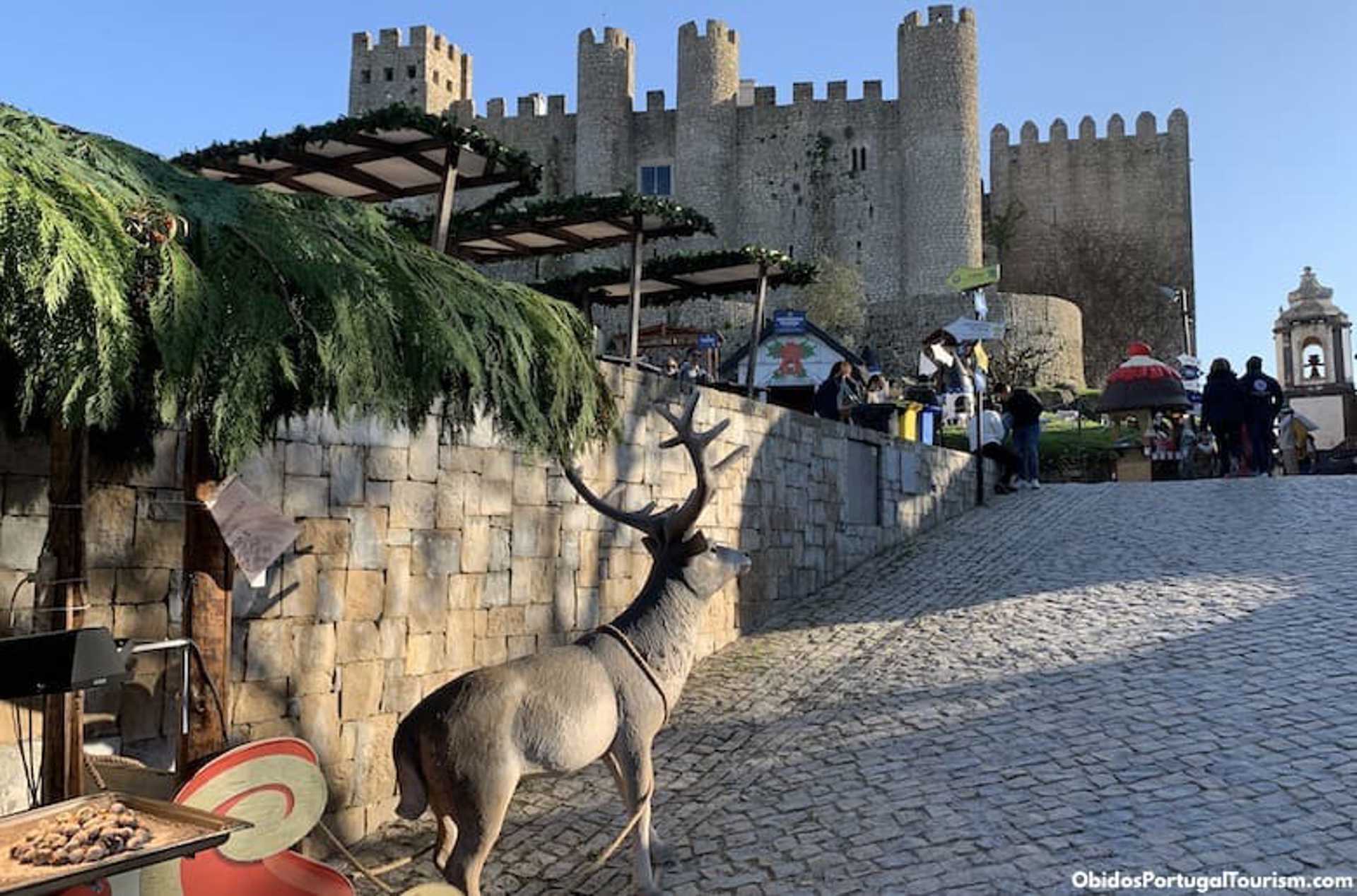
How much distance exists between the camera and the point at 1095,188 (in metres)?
56.2

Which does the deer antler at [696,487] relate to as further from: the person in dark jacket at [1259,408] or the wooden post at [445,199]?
the person in dark jacket at [1259,408]

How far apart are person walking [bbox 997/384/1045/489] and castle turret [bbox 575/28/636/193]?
3762cm

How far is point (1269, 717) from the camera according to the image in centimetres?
644

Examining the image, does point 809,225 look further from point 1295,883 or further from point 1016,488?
point 1295,883

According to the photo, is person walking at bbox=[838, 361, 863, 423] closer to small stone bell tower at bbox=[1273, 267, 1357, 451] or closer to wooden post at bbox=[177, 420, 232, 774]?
wooden post at bbox=[177, 420, 232, 774]

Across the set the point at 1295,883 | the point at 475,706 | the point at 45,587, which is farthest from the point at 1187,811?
the point at 45,587

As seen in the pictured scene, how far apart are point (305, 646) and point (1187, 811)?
4431 millimetres

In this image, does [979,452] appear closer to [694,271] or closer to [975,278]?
[694,271]

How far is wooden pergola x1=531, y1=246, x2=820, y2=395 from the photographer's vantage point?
43.8 ft

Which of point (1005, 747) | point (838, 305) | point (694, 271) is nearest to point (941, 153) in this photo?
point (838, 305)

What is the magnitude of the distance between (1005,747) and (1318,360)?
44240 mm

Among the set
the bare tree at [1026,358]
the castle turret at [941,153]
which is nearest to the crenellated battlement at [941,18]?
the castle turret at [941,153]

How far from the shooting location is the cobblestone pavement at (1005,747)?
5.10 meters

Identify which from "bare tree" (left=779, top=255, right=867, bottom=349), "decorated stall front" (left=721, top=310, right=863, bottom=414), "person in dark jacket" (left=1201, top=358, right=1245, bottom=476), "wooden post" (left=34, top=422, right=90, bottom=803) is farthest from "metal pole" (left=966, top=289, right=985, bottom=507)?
"bare tree" (left=779, top=255, right=867, bottom=349)
